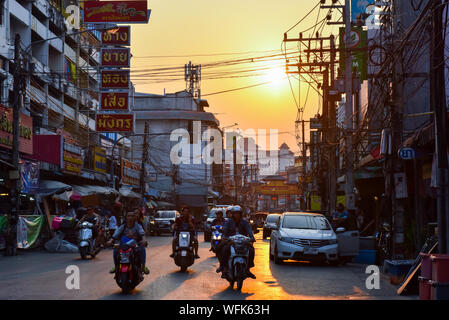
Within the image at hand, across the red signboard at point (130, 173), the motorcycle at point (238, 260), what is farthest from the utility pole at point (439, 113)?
the red signboard at point (130, 173)

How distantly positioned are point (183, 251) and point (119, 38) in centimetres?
1991

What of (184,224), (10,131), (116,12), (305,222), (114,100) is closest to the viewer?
(184,224)

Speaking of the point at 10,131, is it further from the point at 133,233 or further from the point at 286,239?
the point at 133,233

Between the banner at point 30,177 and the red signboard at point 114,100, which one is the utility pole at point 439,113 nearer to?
the banner at point 30,177

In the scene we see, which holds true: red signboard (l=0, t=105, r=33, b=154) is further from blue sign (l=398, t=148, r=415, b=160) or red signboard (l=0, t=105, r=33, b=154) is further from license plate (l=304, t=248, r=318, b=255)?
blue sign (l=398, t=148, r=415, b=160)

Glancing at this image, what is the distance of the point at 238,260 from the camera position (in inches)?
485

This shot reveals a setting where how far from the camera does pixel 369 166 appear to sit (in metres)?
30.4

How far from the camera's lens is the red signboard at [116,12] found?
33.4m

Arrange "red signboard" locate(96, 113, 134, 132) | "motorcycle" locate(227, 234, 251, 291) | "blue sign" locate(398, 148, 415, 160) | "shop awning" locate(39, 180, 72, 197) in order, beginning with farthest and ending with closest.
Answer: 1. "red signboard" locate(96, 113, 134, 132)
2. "shop awning" locate(39, 180, 72, 197)
3. "blue sign" locate(398, 148, 415, 160)
4. "motorcycle" locate(227, 234, 251, 291)

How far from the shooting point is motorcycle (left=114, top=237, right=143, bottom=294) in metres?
11.3

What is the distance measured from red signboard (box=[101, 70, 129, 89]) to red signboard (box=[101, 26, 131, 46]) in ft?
4.90

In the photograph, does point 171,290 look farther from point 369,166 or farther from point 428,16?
point 369,166

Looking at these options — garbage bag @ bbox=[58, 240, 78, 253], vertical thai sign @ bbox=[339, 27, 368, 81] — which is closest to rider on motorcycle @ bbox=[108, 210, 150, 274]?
garbage bag @ bbox=[58, 240, 78, 253]

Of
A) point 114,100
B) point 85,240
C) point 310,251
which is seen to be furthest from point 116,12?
point 310,251
